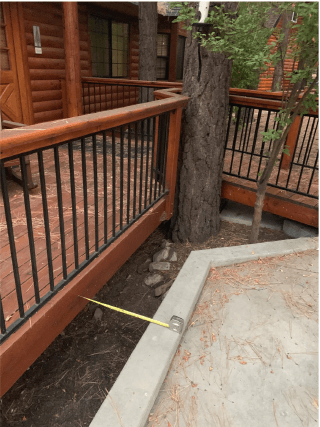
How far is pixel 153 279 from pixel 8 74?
447 cm

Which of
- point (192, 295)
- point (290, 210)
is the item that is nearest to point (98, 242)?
point (192, 295)

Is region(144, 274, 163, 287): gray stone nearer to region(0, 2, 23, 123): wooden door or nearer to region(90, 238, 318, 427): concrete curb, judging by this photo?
region(90, 238, 318, 427): concrete curb

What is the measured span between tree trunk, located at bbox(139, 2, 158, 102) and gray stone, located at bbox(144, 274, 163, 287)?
4177mm

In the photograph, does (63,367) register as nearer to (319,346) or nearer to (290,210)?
(319,346)

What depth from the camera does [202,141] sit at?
12.1 feet

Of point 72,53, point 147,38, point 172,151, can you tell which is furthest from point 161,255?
point 147,38

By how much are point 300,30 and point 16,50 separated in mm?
5085

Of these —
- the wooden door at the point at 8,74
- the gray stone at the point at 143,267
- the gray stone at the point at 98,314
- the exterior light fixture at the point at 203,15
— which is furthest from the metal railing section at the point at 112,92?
the gray stone at the point at 98,314

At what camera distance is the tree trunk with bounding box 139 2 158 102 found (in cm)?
661

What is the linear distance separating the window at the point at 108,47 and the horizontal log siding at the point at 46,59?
1597 mm

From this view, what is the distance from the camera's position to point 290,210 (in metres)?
3.96

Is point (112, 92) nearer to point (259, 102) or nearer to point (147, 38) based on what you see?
point (147, 38)

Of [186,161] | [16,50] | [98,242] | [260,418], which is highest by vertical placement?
[16,50]

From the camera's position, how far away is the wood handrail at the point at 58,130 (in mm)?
1233
